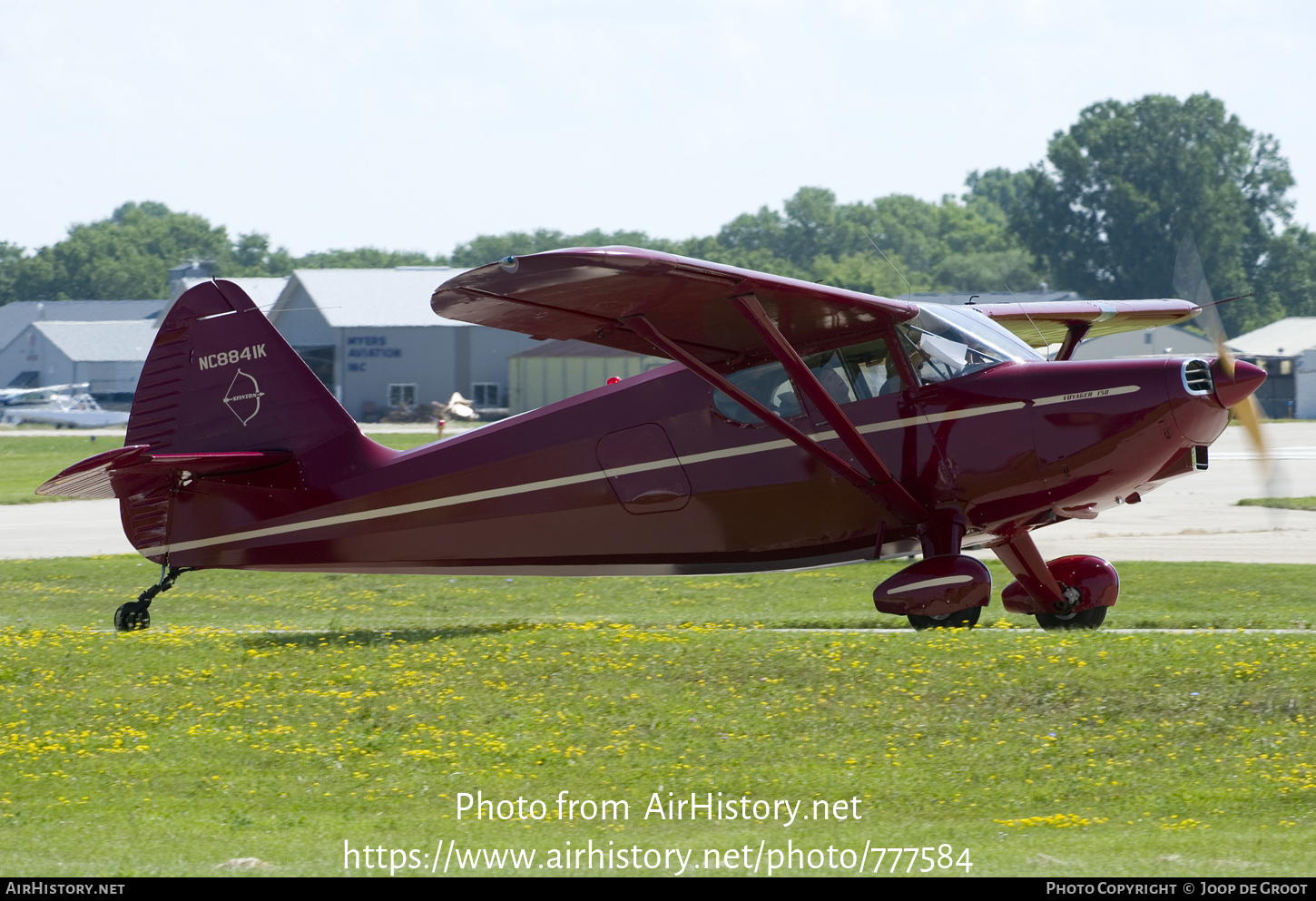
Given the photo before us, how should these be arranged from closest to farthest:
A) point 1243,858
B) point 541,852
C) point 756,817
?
point 1243,858 < point 541,852 < point 756,817

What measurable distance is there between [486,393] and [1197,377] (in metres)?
71.7

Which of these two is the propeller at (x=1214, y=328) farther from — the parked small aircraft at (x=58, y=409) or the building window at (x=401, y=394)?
the building window at (x=401, y=394)

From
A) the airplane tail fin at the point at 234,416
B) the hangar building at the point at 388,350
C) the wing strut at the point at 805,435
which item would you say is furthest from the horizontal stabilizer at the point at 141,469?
the hangar building at the point at 388,350

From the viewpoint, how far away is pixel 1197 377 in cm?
1056

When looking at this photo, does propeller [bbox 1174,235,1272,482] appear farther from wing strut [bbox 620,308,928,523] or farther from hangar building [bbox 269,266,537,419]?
hangar building [bbox 269,266,537,419]

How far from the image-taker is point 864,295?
11047 mm

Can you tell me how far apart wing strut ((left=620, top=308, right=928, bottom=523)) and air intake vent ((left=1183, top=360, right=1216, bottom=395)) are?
2.23 metres

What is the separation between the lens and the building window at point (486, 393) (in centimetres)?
8050

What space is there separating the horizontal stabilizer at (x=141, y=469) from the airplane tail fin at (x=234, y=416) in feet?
0.06

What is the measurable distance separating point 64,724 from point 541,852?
4.23m

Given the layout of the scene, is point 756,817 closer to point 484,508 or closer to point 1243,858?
point 1243,858

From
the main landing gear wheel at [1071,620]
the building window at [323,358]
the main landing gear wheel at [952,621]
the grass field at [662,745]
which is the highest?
the building window at [323,358]

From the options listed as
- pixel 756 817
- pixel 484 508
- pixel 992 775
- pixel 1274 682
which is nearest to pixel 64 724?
pixel 484 508

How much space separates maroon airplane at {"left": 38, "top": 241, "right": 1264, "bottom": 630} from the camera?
10750 mm
